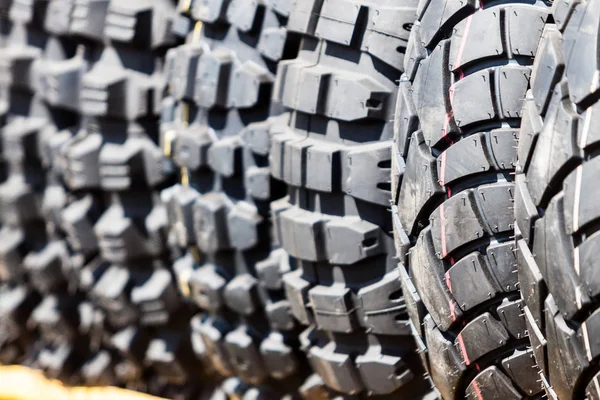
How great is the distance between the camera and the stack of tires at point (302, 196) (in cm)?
82

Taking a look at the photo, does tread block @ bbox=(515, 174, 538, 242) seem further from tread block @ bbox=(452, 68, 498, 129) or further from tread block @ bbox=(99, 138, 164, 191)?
tread block @ bbox=(99, 138, 164, 191)

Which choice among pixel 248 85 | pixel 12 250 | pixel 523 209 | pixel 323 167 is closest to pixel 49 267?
pixel 12 250

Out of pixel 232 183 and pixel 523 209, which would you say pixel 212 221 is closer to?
pixel 232 183

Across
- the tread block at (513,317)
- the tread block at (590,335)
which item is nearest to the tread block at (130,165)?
the tread block at (513,317)

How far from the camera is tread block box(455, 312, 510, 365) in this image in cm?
92

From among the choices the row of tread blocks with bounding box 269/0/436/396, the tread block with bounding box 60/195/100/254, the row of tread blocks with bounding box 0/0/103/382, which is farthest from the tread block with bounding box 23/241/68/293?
the row of tread blocks with bounding box 269/0/436/396

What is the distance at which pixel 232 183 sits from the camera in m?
1.30

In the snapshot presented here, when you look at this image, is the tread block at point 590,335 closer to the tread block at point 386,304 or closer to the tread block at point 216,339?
the tread block at point 386,304

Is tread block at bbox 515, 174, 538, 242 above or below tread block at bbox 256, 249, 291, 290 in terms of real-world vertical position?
above

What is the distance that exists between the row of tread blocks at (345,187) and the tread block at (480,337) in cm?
16

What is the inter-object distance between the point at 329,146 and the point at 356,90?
0.28 ft

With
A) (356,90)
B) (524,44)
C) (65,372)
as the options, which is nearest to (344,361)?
(356,90)

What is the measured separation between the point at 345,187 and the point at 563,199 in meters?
0.36

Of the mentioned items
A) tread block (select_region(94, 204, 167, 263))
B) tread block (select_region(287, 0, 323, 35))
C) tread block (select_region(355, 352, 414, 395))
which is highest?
tread block (select_region(287, 0, 323, 35))
